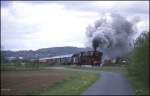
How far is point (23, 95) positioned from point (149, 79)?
10632 mm

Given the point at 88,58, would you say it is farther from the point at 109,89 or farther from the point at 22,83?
the point at 109,89

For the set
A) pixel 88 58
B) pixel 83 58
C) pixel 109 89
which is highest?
pixel 109 89

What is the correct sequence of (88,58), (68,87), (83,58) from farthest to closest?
(83,58) → (88,58) → (68,87)

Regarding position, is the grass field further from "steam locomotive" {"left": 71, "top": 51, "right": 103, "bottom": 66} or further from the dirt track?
"steam locomotive" {"left": 71, "top": 51, "right": 103, "bottom": 66}

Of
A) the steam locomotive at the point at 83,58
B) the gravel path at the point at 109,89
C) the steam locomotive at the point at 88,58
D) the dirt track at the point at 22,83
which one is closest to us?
the dirt track at the point at 22,83

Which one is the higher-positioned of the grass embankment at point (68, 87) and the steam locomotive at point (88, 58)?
the grass embankment at point (68, 87)

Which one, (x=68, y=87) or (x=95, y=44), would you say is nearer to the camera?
(x=68, y=87)

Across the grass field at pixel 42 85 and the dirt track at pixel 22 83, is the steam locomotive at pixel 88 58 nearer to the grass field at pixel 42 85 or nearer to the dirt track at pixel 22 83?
the dirt track at pixel 22 83

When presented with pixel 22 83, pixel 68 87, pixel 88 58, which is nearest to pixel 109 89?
pixel 68 87

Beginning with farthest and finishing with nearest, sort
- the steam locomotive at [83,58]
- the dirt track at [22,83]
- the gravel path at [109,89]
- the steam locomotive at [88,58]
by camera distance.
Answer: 1. the steam locomotive at [83,58]
2. the steam locomotive at [88,58]
3. the gravel path at [109,89]
4. the dirt track at [22,83]

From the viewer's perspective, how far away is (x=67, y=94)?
2814cm

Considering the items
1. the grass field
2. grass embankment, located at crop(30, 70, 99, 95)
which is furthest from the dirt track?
grass embankment, located at crop(30, 70, 99, 95)

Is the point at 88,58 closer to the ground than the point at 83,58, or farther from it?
farther from it

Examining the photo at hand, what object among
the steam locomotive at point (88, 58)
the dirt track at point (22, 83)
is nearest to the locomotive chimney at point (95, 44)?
the steam locomotive at point (88, 58)
